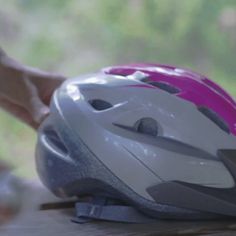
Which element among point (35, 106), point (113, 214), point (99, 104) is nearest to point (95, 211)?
point (113, 214)

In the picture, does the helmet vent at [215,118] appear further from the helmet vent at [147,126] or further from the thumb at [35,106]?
the thumb at [35,106]

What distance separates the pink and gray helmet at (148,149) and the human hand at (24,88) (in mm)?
207

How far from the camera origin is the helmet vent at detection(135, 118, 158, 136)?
81cm

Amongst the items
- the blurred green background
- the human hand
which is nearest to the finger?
the human hand

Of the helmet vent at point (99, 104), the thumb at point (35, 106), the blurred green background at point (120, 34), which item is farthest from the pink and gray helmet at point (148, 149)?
the blurred green background at point (120, 34)

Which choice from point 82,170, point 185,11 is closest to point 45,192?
point 82,170

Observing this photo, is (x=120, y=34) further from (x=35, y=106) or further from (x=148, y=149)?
(x=148, y=149)

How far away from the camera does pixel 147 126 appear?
2.66ft

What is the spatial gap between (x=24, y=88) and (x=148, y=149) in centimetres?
33

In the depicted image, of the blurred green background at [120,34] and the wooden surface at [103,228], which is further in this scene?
the blurred green background at [120,34]

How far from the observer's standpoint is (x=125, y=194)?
805mm

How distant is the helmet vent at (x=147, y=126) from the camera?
0.81 metres

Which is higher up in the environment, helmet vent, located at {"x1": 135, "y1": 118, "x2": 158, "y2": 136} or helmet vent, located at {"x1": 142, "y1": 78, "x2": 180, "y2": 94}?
helmet vent, located at {"x1": 142, "y1": 78, "x2": 180, "y2": 94}

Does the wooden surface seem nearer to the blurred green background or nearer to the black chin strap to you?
the black chin strap
